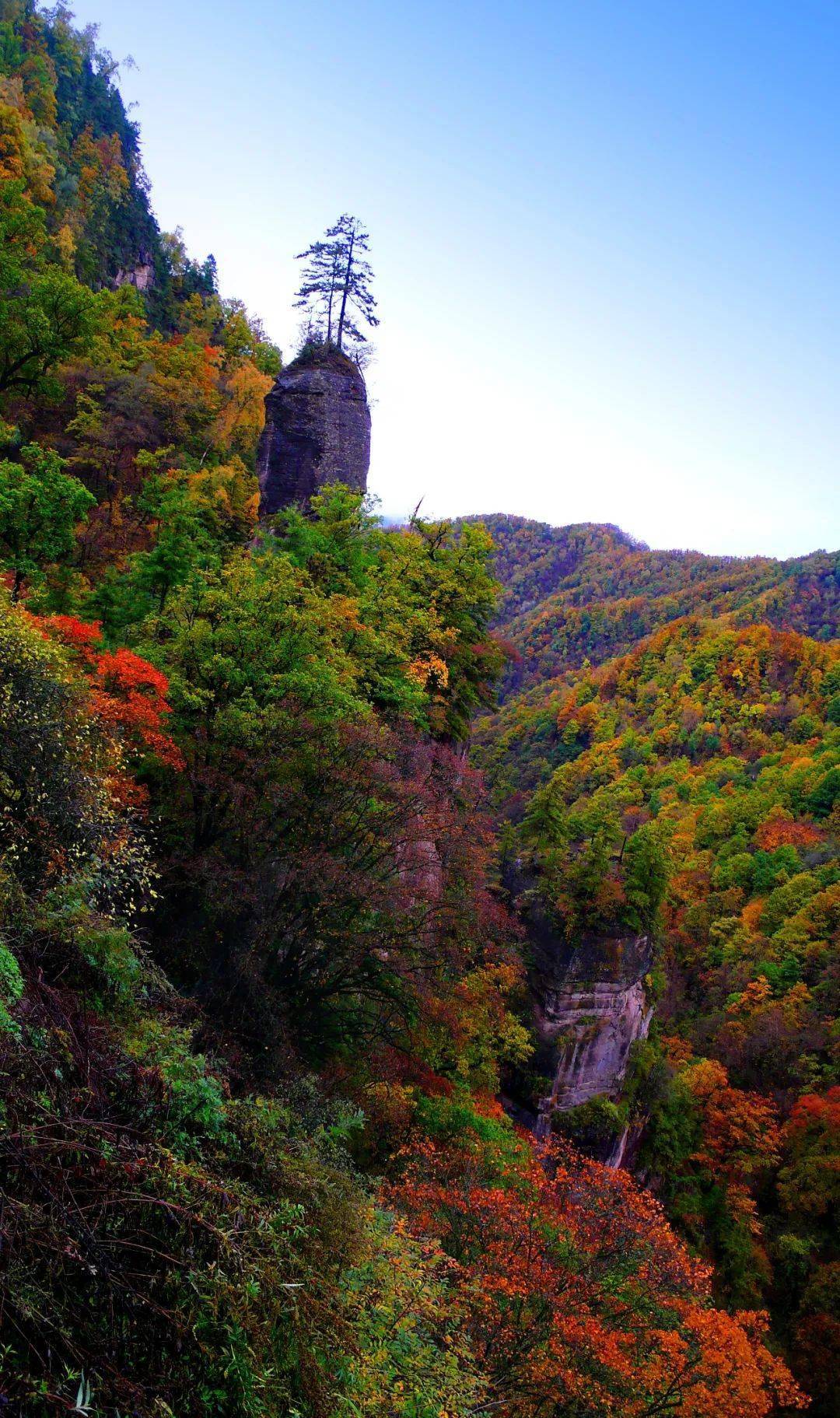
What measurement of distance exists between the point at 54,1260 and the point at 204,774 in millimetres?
10118

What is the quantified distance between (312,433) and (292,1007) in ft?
70.3

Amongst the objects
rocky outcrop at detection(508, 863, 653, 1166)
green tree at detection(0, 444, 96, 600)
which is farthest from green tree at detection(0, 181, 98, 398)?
rocky outcrop at detection(508, 863, 653, 1166)

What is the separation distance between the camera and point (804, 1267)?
31.7 m

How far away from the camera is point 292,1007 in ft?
47.8

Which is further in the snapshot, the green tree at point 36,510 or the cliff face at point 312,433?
the cliff face at point 312,433

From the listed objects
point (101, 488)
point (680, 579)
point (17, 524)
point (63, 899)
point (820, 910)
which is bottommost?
point (820, 910)

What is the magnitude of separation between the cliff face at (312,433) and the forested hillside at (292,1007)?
1848 mm

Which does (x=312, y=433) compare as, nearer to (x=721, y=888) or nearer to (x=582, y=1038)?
(x=582, y=1038)

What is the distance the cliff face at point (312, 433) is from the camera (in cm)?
2880

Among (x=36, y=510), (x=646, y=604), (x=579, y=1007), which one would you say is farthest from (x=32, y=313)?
(x=646, y=604)

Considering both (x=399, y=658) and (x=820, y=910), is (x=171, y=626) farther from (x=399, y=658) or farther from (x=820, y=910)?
(x=820, y=910)

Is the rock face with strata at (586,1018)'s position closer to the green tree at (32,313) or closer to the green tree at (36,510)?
the green tree at (36,510)

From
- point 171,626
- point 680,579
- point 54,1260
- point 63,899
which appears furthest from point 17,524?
point 680,579

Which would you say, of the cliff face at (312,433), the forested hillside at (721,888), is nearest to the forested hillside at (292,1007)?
the forested hillside at (721,888)
